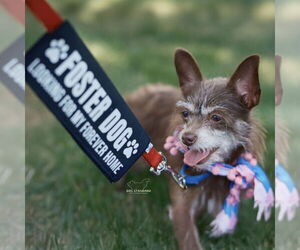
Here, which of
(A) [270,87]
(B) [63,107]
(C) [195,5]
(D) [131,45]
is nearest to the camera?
(B) [63,107]

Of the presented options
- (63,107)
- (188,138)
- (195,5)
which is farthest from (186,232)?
(195,5)

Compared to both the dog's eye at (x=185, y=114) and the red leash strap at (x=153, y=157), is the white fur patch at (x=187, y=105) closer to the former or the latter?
the dog's eye at (x=185, y=114)

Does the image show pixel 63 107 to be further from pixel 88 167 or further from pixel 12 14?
pixel 88 167

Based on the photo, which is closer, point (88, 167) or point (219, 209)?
point (219, 209)

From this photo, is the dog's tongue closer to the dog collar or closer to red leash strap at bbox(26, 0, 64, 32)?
the dog collar

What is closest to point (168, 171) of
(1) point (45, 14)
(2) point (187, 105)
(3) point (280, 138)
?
(2) point (187, 105)

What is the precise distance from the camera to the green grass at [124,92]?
1.84 metres

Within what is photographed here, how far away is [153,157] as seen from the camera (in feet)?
5.10

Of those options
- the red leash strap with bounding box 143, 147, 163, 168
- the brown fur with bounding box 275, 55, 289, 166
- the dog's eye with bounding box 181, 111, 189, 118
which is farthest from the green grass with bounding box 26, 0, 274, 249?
the red leash strap with bounding box 143, 147, 163, 168

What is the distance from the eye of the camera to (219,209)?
181 centimetres

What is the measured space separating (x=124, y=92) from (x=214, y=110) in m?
0.71

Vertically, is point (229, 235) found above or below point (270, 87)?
below

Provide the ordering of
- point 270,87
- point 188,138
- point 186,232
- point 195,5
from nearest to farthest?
point 188,138 → point 186,232 → point 270,87 → point 195,5

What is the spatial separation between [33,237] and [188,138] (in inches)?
22.2
